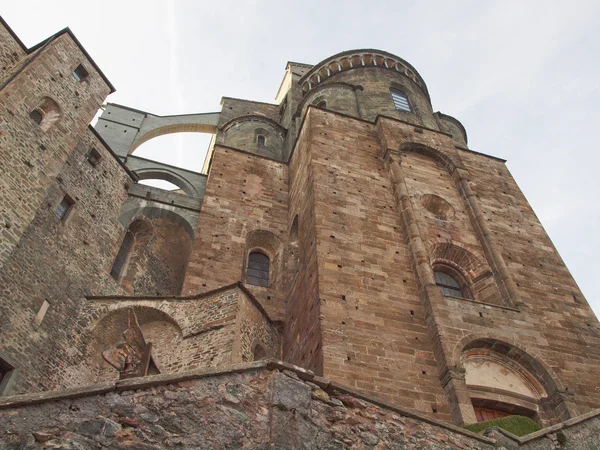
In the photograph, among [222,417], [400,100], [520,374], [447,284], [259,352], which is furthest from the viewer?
[400,100]

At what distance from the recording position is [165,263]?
54.5 ft

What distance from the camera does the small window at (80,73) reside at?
52.2 ft

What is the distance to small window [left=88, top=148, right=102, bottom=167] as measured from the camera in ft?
50.6

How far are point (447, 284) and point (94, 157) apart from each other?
10.3 metres

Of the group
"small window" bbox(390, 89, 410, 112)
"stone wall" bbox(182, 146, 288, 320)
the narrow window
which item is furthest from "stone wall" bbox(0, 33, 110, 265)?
"small window" bbox(390, 89, 410, 112)

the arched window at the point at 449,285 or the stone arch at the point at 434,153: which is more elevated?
the stone arch at the point at 434,153

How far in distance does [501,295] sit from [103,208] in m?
10.6

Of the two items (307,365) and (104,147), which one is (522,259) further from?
(104,147)

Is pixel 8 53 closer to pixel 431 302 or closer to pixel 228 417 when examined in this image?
pixel 431 302

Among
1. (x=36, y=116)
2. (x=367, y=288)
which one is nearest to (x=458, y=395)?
(x=367, y=288)

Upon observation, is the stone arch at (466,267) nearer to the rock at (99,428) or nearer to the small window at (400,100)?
the small window at (400,100)

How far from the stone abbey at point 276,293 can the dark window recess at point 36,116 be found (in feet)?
0.20

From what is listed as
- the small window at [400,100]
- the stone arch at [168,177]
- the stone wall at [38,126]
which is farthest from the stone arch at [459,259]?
the stone wall at [38,126]

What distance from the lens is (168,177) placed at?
20.1 meters
